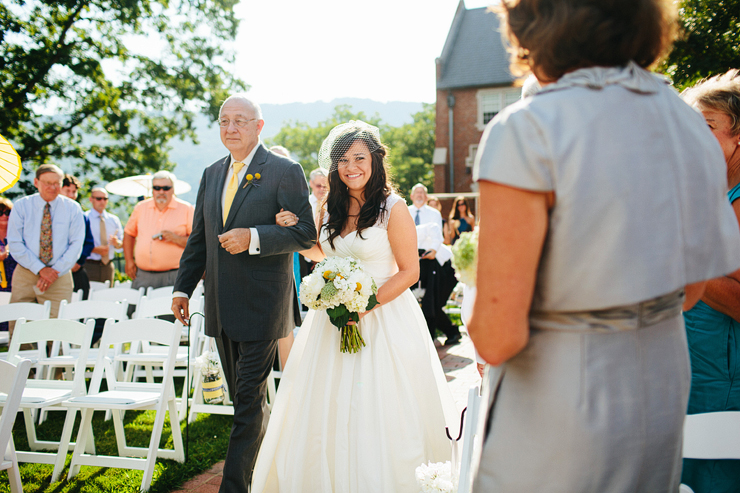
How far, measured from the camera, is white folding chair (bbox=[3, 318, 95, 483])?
4.00 meters

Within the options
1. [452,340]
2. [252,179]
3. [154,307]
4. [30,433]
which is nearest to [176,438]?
[30,433]

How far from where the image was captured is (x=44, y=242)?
6645 millimetres

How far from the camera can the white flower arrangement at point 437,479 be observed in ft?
7.95

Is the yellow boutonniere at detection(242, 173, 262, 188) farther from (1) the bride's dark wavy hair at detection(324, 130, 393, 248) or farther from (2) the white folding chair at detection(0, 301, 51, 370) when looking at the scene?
(2) the white folding chair at detection(0, 301, 51, 370)

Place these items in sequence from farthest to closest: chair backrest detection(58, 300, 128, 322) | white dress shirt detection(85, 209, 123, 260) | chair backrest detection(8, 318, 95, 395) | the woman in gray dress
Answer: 1. white dress shirt detection(85, 209, 123, 260)
2. chair backrest detection(58, 300, 128, 322)
3. chair backrest detection(8, 318, 95, 395)
4. the woman in gray dress

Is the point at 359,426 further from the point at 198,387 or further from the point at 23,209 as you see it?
the point at 23,209

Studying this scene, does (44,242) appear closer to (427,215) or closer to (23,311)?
(23,311)

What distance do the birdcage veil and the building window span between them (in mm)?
27456

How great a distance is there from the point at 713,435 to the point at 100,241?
9.78 m

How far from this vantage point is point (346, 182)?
3.62m

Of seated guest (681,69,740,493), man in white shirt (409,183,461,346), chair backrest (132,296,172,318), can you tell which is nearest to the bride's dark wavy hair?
seated guest (681,69,740,493)

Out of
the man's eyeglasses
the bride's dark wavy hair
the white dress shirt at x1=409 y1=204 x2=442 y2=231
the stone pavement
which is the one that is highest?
the man's eyeglasses

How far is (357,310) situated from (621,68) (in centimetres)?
220

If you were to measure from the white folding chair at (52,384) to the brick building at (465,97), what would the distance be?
88.6 ft
